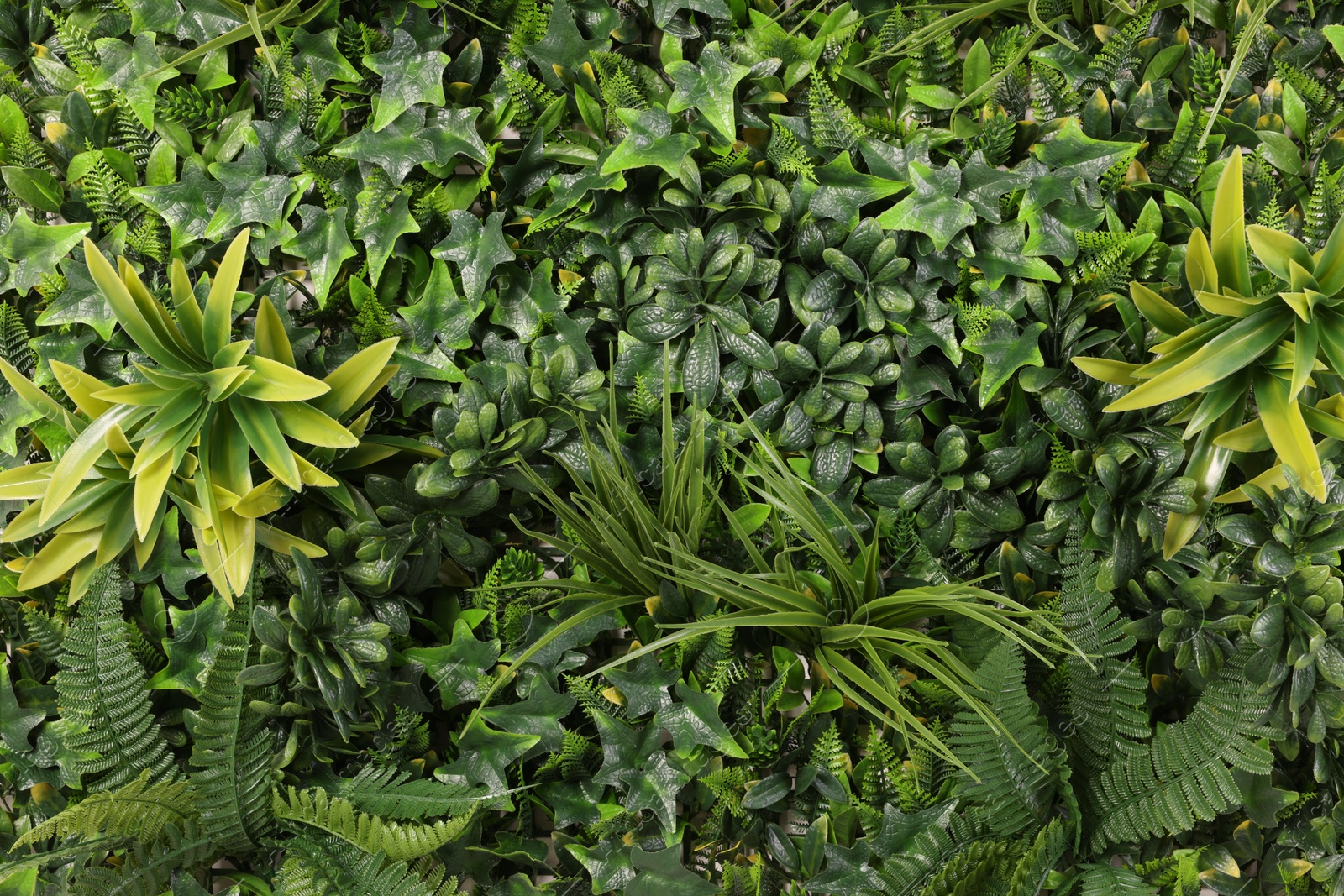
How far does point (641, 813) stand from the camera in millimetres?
1311

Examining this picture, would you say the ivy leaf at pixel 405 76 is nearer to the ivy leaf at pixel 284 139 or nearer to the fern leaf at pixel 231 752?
the ivy leaf at pixel 284 139

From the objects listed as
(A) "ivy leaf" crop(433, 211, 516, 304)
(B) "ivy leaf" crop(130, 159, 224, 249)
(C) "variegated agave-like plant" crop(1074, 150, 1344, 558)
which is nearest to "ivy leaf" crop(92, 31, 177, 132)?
(B) "ivy leaf" crop(130, 159, 224, 249)

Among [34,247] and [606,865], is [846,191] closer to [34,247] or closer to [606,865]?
[606,865]

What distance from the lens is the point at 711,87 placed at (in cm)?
126

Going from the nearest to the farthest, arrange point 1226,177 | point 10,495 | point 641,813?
point 1226,177 → point 10,495 → point 641,813

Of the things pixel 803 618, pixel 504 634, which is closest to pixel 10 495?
pixel 504 634

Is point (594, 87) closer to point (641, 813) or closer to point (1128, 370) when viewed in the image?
point (1128, 370)

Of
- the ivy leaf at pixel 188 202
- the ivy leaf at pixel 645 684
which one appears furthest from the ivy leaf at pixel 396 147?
the ivy leaf at pixel 645 684

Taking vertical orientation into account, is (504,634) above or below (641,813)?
above

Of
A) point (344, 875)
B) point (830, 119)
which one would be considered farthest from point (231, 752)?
point (830, 119)

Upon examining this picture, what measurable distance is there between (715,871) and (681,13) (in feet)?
4.17

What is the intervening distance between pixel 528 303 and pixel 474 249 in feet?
0.36

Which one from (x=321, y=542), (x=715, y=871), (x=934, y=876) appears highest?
(x=321, y=542)

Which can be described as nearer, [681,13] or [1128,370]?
[1128,370]
